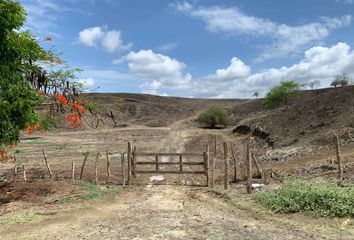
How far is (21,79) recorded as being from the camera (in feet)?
47.5

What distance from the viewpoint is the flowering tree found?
527 inches

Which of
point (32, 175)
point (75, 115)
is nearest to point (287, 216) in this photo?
point (75, 115)

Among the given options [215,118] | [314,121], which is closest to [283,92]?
[215,118]

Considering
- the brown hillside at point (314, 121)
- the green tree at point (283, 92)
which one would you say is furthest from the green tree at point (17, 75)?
the green tree at point (283, 92)

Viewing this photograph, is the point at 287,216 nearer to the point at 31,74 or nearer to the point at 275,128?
the point at 31,74

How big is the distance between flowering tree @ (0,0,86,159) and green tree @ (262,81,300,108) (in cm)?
7649

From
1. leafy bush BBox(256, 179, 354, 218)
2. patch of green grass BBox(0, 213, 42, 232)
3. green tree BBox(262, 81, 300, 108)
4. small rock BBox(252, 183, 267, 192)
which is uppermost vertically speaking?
green tree BBox(262, 81, 300, 108)

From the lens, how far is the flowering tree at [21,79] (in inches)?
527

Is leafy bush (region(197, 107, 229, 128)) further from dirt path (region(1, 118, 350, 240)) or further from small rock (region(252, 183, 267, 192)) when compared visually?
dirt path (region(1, 118, 350, 240))

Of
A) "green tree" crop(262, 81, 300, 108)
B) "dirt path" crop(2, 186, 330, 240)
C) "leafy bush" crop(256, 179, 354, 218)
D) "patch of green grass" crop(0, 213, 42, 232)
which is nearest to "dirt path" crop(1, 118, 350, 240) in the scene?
"dirt path" crop(2, 186, 330, 240)

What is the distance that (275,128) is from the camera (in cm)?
4225

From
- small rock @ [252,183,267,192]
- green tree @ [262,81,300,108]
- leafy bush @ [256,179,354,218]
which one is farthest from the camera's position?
green tree @ [262,81,300,108]

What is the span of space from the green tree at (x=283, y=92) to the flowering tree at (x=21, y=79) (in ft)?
251

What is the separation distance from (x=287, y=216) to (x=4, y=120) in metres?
8.98
